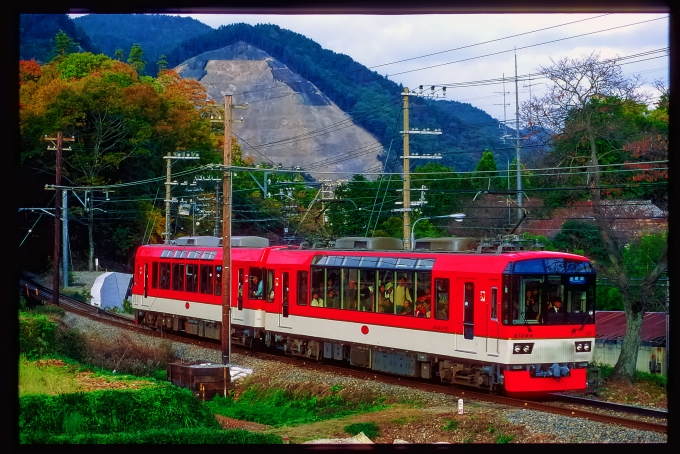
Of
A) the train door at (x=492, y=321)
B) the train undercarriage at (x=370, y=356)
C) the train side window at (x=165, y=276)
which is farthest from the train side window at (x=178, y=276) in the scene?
the train door at (x=492, y=321)

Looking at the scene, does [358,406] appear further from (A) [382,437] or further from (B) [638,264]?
(B) [638,264]

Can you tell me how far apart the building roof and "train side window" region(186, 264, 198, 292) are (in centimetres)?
1250

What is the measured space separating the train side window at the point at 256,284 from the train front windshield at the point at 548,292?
9.76 m

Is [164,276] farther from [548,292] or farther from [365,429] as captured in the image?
[365,429]

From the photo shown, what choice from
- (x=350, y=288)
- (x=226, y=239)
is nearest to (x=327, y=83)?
(x=226, y=239)

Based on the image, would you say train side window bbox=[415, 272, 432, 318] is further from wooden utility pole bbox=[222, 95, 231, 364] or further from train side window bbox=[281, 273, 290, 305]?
wooden utility pole bbox=[222, 95, 231, 364]

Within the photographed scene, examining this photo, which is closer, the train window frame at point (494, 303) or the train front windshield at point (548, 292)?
the train front windshield at point (548, 292)

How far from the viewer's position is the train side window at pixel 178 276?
28167 millimetres

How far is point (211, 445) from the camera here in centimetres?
1101

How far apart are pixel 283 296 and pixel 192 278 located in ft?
18.2

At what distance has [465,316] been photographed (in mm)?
16797

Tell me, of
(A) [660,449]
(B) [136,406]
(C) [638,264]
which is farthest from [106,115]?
(A) [660,449]

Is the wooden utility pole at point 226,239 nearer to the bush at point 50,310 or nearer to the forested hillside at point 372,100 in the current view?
the bush at point 50,310

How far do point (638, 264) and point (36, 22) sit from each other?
2039 inches
